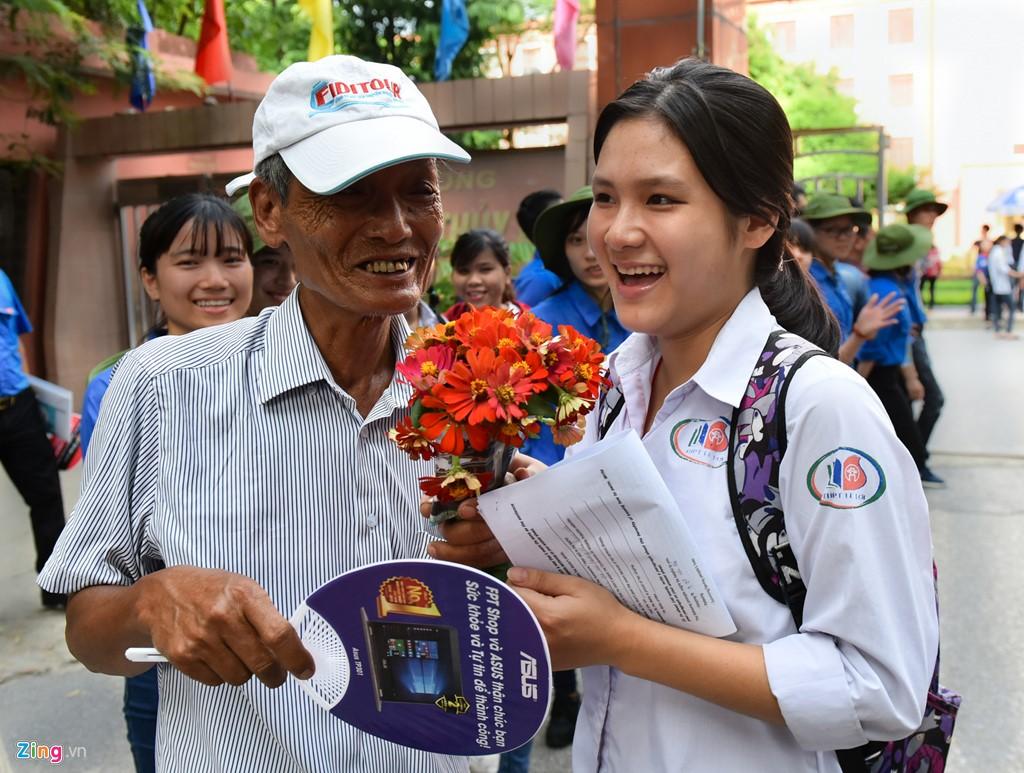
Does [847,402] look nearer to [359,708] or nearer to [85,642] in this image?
[359,708]

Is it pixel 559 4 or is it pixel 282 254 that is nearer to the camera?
pixel 282 254

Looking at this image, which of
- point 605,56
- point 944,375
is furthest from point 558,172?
point 944,375

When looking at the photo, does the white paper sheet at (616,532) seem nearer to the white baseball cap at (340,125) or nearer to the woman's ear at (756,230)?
the woman's ear at (756,230)

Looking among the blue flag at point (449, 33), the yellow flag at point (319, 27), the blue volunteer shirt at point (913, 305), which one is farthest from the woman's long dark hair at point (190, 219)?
the blue flag at point (449, 33)

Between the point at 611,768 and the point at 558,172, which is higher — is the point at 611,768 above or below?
below

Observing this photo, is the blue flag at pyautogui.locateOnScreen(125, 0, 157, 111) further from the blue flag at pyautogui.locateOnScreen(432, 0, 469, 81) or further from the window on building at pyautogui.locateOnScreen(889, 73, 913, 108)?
the window on building at pyautogui.locateOnScreen(889, 73, 913, 108)

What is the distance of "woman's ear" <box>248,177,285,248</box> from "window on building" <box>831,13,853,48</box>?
139ft

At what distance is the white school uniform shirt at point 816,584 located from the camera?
4.03 feet

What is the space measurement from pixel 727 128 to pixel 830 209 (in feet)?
16.8

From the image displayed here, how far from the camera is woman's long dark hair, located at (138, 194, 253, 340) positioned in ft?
10.3

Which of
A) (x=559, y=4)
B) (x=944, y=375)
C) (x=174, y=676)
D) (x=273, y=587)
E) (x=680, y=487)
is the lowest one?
(x=944, y=375)

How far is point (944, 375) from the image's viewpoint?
523 inches

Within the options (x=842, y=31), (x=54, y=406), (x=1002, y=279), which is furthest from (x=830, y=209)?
(x=842, y=31)

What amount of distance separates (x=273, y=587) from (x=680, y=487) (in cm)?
65
